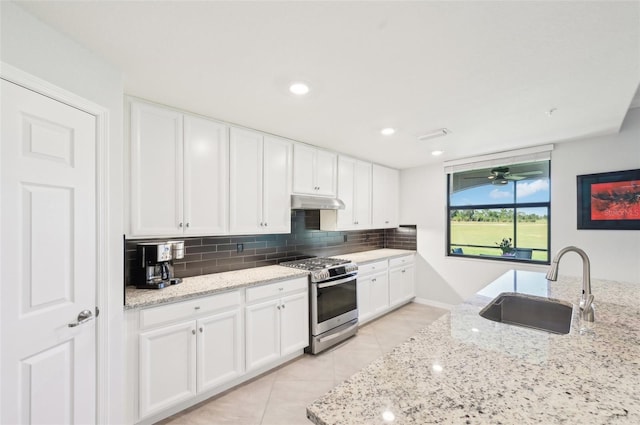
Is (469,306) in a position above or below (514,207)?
below

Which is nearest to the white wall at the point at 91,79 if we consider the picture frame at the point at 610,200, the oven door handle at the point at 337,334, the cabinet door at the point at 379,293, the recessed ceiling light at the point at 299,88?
the recessed ceiling light at the point at 299,88

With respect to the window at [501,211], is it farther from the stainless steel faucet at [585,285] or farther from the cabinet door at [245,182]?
the cabinet door at [245,182]

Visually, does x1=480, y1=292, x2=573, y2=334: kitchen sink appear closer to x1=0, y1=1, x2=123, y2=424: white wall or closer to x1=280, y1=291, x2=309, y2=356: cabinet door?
x1=280, y1=291, x2=309, y2=356: cabinet door

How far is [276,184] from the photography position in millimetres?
2975

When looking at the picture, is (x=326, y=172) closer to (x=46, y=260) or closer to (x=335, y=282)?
(x=335, y=282)

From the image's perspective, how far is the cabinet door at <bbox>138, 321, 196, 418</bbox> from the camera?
182 cm

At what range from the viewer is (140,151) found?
81.7 inches

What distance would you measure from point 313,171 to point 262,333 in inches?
75.5

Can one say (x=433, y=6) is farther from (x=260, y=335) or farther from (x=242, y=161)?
Result: (x=260, y=335)

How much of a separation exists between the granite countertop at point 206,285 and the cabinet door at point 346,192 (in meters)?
1.16

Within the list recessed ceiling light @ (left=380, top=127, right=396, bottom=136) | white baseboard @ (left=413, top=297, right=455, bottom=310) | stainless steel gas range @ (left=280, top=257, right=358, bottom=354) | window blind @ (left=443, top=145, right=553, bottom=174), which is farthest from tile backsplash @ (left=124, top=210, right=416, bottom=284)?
recessed ceiling light @ (left=380, top=127, right=396, bottom=136)

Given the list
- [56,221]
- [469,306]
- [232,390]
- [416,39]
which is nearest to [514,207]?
[469,306]

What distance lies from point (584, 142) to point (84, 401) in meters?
5.07

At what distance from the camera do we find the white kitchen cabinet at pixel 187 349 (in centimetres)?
184
